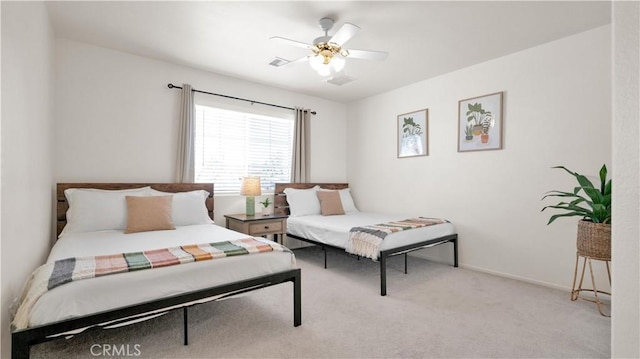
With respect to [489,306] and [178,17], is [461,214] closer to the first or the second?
[489,306]

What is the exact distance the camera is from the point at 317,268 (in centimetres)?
386

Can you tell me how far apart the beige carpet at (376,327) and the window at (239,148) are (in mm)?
1890

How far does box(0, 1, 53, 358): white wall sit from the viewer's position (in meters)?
1.58

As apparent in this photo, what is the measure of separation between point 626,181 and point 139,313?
2.22 metres

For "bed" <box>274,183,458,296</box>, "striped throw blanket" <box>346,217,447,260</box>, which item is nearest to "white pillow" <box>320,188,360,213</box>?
"bed" <box>274,183,458,296</box>

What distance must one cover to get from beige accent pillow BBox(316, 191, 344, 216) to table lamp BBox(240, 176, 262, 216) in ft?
3.28

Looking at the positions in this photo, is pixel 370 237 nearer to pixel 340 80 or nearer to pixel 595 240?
pixel 595 240

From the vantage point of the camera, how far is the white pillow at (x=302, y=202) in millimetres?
4482

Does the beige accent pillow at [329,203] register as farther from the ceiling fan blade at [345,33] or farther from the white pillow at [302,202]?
the ceiling fan blade at [345,33]

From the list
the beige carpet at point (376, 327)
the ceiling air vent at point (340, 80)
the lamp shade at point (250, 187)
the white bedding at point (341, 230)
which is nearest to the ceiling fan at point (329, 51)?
the ceiling air vent at point (340, 80)

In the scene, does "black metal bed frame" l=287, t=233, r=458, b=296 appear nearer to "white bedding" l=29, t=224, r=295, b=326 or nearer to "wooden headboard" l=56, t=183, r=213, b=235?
"white bedding" l=29, t=224, r=295, b=326

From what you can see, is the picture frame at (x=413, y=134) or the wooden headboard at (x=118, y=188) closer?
the wooden headboard at (x=118, y=188)

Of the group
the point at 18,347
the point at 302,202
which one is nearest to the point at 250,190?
the point at 302,202

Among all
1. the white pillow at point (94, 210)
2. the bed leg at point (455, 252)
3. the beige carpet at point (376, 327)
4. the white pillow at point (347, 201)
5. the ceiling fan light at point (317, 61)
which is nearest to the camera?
the beige carpet at point (376, 327)
